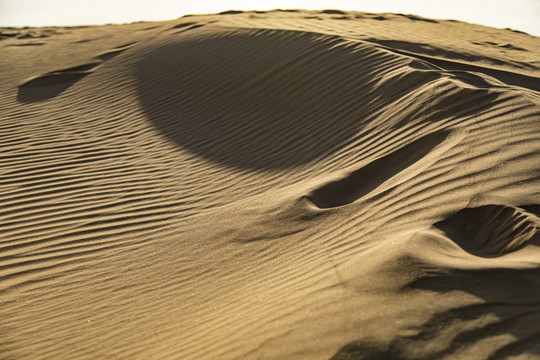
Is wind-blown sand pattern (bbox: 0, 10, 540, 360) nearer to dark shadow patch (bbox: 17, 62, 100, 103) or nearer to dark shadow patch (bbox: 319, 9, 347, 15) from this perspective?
dark shadow patch (bbox: 17, 62, 100, 103)

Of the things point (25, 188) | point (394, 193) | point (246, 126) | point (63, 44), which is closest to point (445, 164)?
point (394, 193)

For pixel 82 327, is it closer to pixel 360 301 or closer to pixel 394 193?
pixel 360 301

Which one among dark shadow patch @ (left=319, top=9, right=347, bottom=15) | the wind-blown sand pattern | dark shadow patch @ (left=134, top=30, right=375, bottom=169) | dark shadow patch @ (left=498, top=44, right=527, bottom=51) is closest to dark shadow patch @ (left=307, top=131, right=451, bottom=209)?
the wind-blown sand pattern

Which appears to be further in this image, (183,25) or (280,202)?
(183,25)

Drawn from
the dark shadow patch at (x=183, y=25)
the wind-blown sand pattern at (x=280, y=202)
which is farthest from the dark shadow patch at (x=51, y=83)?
the dark shadow patch at (x=183, y=25)

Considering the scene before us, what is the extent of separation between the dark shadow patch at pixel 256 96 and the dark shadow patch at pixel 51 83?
122cm

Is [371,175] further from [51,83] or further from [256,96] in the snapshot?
[51,83]

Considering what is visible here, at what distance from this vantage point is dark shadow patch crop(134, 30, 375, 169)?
669cm

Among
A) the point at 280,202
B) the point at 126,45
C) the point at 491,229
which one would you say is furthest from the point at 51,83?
the point at 491,229

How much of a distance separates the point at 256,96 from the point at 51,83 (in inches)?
167

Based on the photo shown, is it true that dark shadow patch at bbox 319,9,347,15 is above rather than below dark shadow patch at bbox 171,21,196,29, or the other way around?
above

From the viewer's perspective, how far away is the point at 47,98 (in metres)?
9.62

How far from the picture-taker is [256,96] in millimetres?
7996

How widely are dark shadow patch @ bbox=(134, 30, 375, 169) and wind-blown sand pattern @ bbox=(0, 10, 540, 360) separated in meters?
0.04
